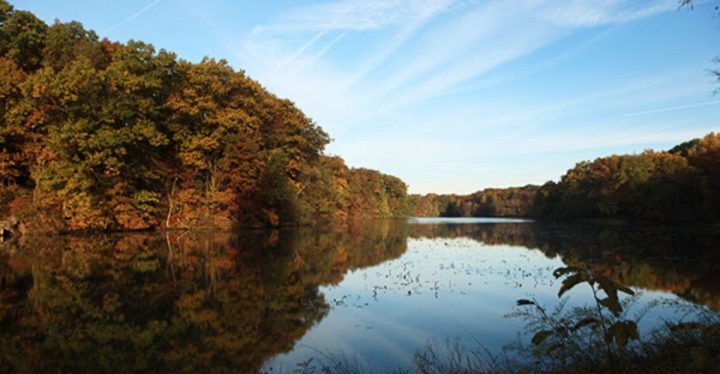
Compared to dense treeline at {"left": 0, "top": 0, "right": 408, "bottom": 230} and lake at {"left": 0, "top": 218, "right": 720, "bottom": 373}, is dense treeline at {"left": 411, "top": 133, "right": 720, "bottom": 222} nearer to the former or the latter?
lake at {"left": 0, "top": 218, "right": 720, "bottom": 373}

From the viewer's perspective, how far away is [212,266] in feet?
53.8

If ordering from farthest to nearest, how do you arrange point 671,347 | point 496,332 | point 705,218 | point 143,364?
1. point 705,218
2. point 496,332
3. point 143,364
4. point 671,347

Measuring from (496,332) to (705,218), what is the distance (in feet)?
209

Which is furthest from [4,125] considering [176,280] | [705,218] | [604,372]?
[705,218]

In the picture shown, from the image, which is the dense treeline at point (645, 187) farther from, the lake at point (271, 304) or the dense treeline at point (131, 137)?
the dense treeline at point (131, 137)

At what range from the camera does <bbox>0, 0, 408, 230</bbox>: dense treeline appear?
94.4 ft

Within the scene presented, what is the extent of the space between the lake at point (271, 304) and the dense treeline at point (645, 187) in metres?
45.9

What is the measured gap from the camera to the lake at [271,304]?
6879 mm

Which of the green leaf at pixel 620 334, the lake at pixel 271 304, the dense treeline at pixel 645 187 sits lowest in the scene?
the lake at pixel 271 304

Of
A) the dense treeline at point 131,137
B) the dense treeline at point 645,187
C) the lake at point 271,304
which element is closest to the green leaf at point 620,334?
the lake at point 271,304

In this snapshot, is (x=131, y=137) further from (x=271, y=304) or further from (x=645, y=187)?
(x=645, y=187)

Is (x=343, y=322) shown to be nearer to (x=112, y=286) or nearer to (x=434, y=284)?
(x=434, y=284)

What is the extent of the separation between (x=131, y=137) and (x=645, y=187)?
63396 mm

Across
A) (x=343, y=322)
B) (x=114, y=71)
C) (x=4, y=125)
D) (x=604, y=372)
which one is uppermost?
(x=114, y=71)
